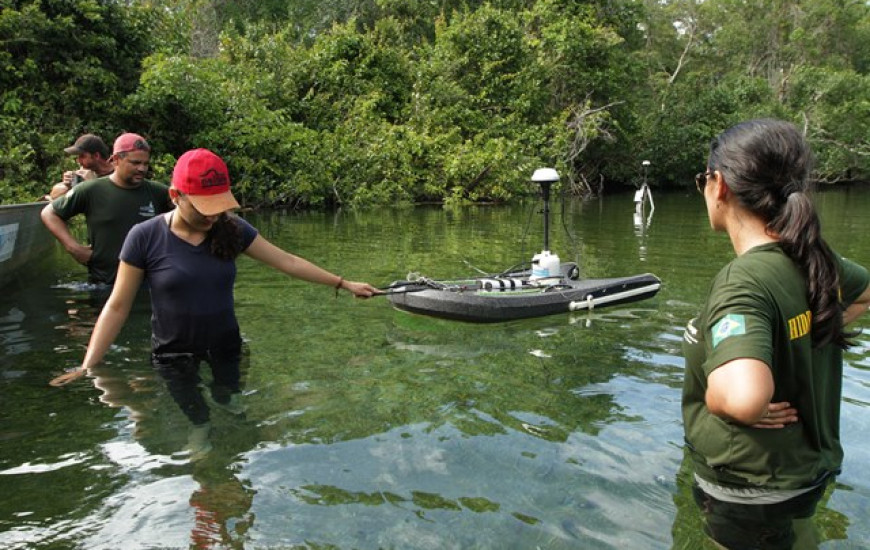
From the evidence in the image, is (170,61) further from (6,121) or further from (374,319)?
(374,319)

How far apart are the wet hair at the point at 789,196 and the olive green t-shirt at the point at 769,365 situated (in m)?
0.04

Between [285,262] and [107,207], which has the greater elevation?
[107,207]

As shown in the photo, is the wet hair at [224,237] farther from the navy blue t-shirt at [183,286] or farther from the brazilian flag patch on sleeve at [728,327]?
the brazilian flag patch on sleeve at [728,327]

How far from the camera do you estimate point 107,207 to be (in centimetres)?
592

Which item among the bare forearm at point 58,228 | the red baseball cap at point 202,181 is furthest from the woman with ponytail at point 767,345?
the bare forearm at point 58,228

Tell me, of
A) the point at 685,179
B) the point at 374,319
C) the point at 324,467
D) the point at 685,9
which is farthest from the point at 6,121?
the point at 685,9

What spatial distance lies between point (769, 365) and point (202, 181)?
9.14ft

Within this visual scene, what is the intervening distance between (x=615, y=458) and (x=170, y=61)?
57.8 ft

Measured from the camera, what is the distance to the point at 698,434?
228 centimetres

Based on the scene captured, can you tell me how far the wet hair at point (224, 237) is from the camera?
3.82 meters

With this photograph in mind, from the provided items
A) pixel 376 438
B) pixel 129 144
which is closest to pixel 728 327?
pixel 376 438

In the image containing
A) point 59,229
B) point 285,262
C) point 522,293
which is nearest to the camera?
point 285,262

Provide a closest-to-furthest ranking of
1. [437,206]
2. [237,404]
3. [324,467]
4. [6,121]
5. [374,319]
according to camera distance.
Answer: [324,467], [237,404], [374,319], [6,121], [437,206]

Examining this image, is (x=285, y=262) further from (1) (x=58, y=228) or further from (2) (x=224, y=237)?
(1) (x=58, y=228)
